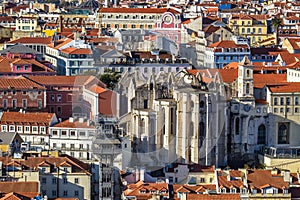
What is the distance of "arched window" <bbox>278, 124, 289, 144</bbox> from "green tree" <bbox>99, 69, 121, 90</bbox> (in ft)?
12.9

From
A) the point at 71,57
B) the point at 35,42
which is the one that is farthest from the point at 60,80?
the point at 35,42

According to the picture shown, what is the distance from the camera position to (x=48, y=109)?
120 ft

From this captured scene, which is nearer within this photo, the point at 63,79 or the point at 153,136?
the point at 153,136

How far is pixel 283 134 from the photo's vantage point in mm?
34375

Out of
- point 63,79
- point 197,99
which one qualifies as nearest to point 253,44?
point 63,79

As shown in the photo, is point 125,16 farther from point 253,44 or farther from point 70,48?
point 70,48

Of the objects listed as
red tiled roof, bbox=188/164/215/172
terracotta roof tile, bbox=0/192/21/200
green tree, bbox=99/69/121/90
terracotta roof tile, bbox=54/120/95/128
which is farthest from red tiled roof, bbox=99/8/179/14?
terracotta roof tile, bbox=0/192/21/200

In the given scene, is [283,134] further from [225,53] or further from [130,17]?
[130,17]

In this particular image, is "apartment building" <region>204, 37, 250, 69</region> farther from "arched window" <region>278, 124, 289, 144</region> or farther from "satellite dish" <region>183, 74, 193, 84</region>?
"satellite dish" <region>183, 74, 193, 84</region>

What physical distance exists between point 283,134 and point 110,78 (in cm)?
420

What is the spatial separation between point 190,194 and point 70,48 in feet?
58.9

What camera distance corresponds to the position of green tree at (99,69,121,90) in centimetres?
3310

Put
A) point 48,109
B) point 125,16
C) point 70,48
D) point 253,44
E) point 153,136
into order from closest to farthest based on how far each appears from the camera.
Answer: point 153,136 → point 48,109 → point 70,48 → point 253,44 → point 125,16

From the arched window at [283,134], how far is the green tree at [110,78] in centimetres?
392
